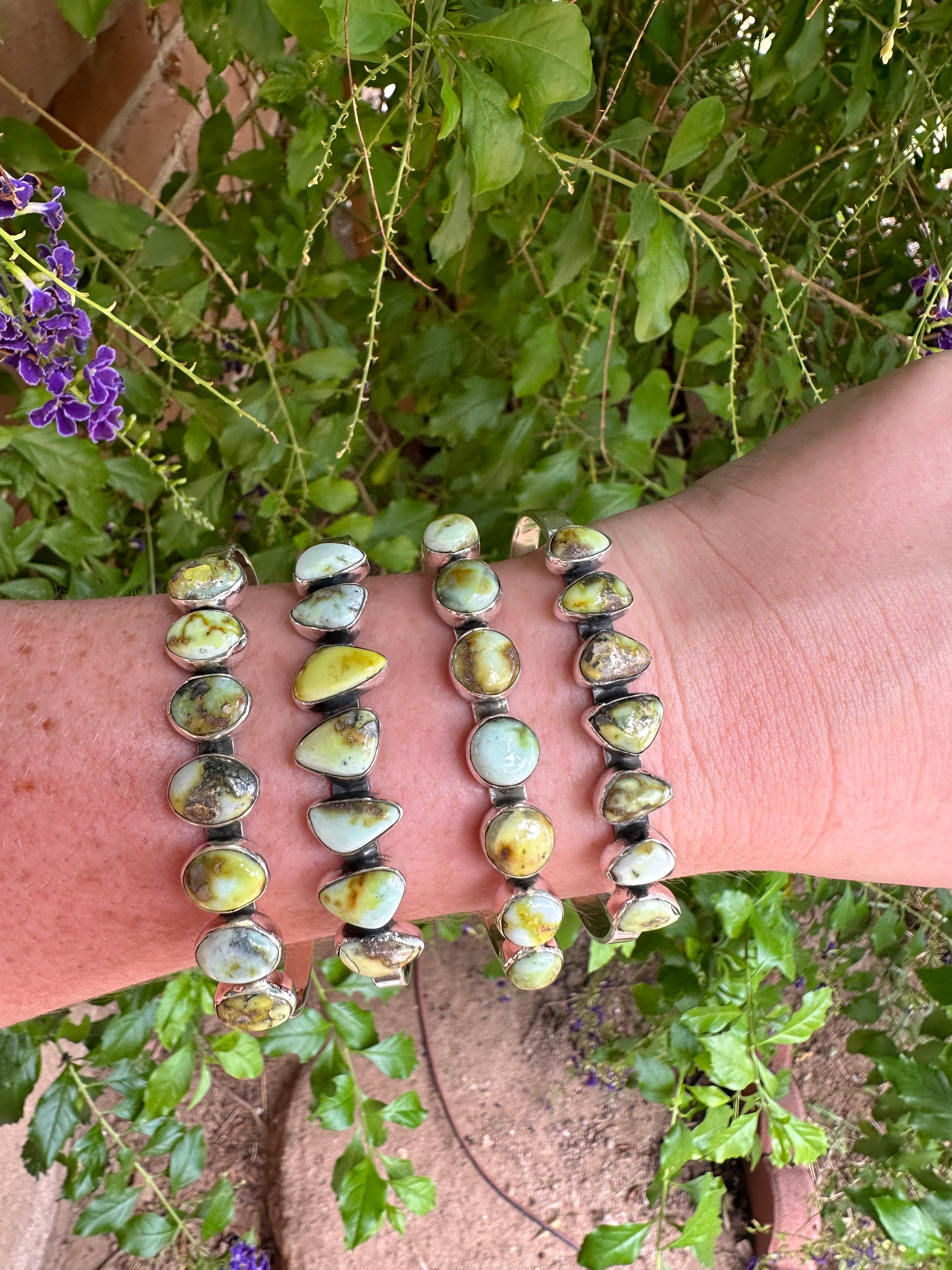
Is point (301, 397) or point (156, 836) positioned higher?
point (301, 397)

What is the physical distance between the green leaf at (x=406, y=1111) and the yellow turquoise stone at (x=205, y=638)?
2.54ft

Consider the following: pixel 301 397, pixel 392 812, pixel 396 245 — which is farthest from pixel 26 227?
pixel 392 812

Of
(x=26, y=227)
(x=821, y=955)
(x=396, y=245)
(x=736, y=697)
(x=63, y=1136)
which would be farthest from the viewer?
(x=821, y=955)

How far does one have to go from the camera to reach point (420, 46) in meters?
0.68

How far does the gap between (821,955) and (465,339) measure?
1.22m

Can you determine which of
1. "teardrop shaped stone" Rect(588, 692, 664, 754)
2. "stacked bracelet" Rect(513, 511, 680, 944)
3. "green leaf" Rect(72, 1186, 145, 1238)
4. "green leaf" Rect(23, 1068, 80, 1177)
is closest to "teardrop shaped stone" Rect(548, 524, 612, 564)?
"stacked bracelet" Rect(513, 511, 680, 944)

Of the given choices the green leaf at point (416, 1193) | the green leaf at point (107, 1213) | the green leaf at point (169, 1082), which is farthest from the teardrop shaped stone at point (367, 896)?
the green leaf at point (107, 1213)

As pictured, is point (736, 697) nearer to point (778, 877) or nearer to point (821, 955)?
point (778, 877)

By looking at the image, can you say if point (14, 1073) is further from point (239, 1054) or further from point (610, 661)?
point (610, 661)

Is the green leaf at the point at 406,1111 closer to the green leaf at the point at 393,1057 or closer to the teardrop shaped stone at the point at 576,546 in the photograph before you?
the green leaf at the point at 393,1057

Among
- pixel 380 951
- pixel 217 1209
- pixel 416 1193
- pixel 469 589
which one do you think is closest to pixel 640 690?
pixel 469 589

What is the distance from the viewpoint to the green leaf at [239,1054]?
1.11m

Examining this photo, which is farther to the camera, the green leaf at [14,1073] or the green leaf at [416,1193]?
the green leaf at [416,1193]

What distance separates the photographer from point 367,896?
0.61m
